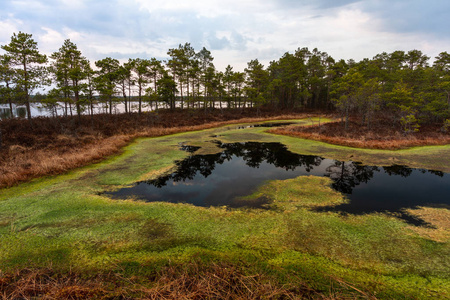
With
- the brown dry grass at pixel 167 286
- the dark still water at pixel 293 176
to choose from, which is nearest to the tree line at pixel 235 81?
the dark still water at pixel 293 176

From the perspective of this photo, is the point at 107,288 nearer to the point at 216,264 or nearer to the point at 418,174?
the point at 216,264

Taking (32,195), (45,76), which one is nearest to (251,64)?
(45,76)

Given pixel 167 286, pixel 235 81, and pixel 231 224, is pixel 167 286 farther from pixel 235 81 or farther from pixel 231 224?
pixel 235 81

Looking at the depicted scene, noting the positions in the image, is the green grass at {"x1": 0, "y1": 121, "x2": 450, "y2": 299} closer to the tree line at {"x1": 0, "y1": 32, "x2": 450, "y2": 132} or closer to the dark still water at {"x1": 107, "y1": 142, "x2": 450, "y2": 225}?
the dark still water at {"x1": 107, "y1": 142, "x2": 450, "y2": 225}

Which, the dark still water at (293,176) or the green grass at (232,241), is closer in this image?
the green grass at (232,241)

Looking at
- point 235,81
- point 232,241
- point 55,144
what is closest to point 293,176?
point 232,241

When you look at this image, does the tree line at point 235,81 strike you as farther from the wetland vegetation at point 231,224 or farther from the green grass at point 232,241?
the green grass at point 232,241

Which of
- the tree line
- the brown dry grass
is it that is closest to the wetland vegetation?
the brown dry grass
